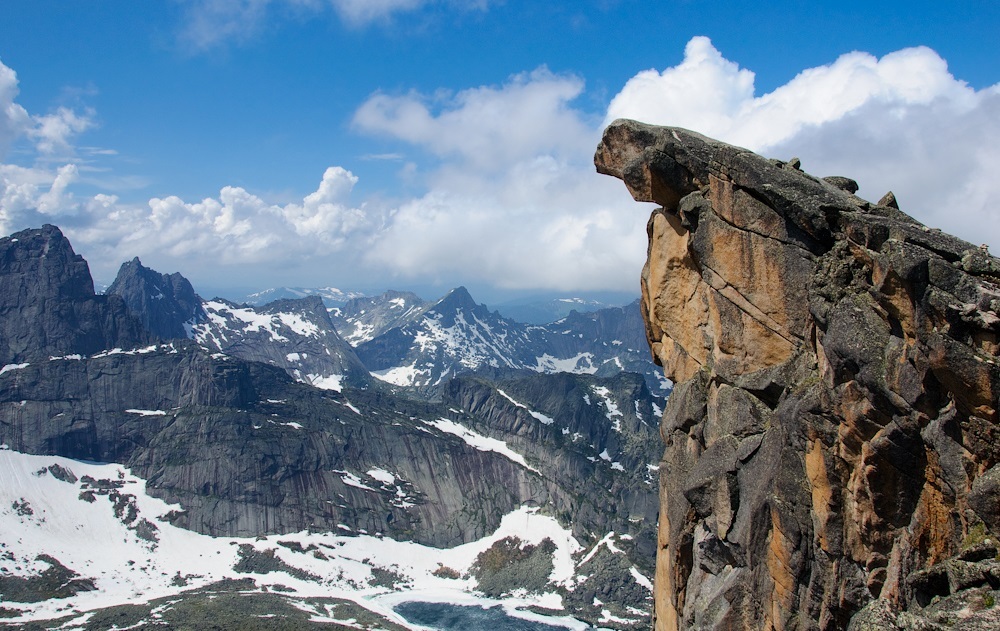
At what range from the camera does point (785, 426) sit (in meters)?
30.1

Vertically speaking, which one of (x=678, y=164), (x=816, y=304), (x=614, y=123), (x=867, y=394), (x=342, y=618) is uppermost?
(x=614, y=123)

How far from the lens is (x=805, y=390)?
3003cm

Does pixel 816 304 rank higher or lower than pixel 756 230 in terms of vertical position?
lower

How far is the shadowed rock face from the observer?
79.5 feet

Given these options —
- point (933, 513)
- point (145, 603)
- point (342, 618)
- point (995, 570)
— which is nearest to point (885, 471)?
point (933, 513)

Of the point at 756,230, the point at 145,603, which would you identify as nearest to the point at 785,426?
the point at 756,230

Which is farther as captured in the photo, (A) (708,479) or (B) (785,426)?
(A) (708,479)

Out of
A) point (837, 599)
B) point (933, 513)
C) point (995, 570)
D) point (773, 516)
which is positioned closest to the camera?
point (995, 570)

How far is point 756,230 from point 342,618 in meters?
188

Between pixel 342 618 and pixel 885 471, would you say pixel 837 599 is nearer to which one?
pixel 885 471

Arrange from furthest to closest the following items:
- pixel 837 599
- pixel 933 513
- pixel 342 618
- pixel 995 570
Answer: pixel 342 618 < pixel 837 599 < pixel 933 513 < pixel 995 570

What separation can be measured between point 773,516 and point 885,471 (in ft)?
17.7

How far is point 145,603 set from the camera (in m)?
198

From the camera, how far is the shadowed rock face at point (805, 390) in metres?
24.2
